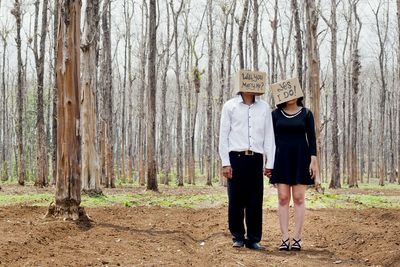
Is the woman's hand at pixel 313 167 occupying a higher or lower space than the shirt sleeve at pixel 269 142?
lower

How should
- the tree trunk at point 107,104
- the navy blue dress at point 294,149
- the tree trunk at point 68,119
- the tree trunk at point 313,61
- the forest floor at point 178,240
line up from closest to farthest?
the forest floor at point 178,240 < the navy blue dress at point 294,149 < the tree trunk at point 68,119 < the tree trunk at point 313,61 < the tree trunk at point 107,104

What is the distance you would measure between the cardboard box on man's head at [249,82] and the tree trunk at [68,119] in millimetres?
2983

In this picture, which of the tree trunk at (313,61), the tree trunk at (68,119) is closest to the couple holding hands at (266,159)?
the tree trunk at (68,119)

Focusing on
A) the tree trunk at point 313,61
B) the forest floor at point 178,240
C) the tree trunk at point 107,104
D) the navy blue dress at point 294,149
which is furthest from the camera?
the tree trunk at point 107,104

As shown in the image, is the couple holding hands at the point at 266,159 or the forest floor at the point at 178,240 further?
the couple holding hands at the point at 266,159

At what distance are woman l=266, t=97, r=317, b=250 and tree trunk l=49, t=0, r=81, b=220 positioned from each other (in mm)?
3336

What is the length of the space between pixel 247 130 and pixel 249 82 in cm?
56

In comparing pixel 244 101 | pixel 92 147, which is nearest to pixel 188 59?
pixel 92 147

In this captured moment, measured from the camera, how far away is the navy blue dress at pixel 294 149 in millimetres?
5738

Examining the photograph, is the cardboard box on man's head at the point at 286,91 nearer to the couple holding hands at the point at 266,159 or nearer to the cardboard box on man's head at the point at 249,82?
the couple holding hands at the point at 266,159

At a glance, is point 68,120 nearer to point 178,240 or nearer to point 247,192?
point 178,240

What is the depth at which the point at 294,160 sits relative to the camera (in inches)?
227

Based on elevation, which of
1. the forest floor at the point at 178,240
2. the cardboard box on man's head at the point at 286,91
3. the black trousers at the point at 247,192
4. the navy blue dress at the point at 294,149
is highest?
the cardboard box on man's head at the point at 286,91

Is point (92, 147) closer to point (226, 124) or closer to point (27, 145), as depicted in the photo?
point (226, 124)
